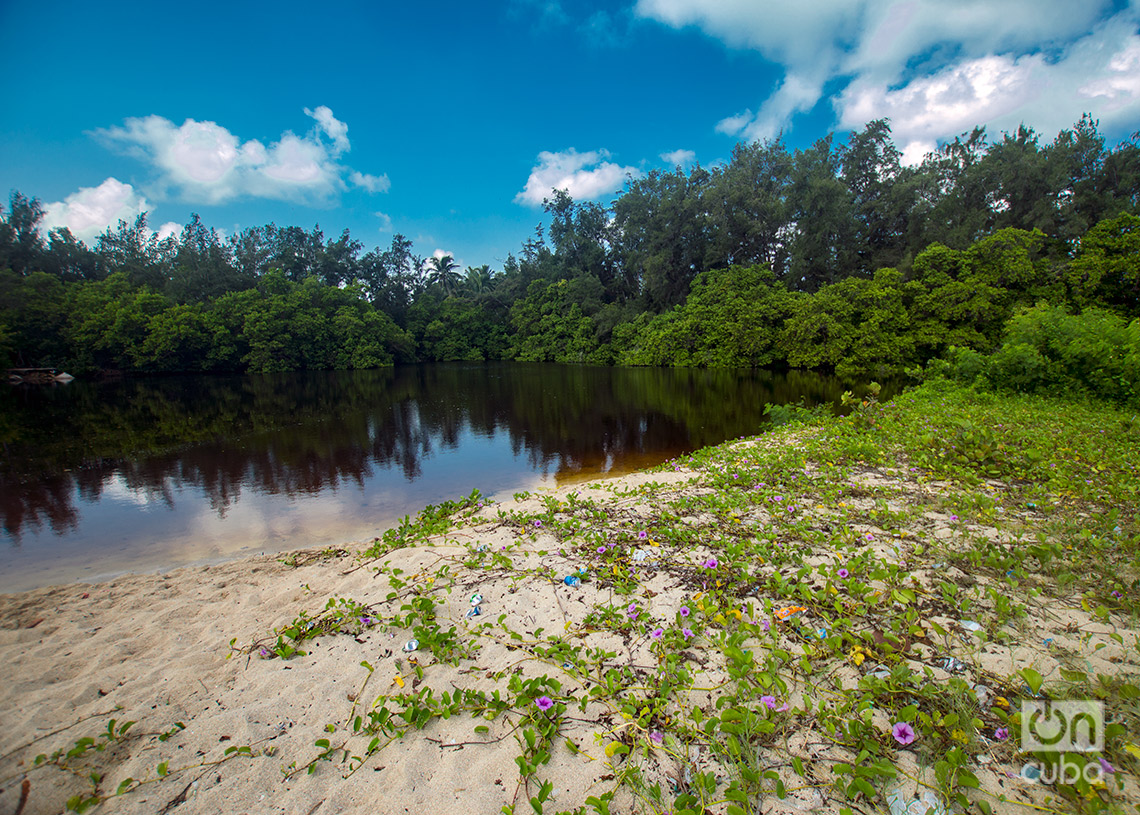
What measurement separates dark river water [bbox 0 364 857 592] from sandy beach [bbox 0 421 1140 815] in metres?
2.22

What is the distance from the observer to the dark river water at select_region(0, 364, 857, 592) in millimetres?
6070

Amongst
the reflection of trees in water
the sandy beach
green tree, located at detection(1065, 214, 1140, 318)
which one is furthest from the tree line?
the sandy beach

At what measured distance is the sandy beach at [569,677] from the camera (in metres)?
1.84

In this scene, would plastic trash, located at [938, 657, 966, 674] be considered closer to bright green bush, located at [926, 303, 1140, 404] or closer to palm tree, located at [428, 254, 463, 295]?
bright green bush, located at [926, 303, 1140, 404]

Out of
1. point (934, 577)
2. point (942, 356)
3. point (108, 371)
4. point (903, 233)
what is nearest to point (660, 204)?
point (903, 233)

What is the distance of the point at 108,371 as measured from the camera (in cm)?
3425

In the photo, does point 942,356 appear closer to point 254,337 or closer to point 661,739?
point 661,739

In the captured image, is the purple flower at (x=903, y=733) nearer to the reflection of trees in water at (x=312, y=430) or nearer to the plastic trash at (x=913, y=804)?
the plastic trash at (x=913, y=804)

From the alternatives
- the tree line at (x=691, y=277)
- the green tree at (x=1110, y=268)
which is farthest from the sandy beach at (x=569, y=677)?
the green tree at (x=1110, y=268)

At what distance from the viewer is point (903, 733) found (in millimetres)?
1808

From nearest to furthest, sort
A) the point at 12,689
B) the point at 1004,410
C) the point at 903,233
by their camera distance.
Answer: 1. the point at 12,689
2. the point at 1004,410
3. the point at 903,233

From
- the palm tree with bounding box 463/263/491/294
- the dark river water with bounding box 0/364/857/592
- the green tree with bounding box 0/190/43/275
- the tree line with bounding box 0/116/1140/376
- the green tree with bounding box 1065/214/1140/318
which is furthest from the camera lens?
the palm tree with bounding box 463/263/491/294

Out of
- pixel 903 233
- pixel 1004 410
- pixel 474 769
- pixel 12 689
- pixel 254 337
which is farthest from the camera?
pixel 254 337

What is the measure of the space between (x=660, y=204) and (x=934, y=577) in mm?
43896
